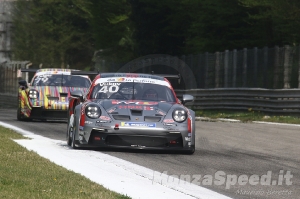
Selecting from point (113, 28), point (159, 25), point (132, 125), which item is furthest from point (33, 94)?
point (113, 28)

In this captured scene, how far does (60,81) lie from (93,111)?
1007cm

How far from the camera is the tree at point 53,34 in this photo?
88875 mm

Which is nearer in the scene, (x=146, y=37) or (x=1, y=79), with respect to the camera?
(x=1, y=79)

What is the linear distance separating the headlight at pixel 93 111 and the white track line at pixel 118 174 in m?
0.60

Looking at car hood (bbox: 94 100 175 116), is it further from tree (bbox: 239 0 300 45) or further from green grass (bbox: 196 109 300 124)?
tree (bbox: 239 0 300 45)

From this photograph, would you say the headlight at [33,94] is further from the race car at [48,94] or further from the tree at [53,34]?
the tree at [53,34]

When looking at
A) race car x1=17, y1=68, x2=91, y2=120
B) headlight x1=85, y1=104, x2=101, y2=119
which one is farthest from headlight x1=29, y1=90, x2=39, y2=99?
headlight x1=85, y1=104, x2=101, y2=119

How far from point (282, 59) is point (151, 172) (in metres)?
16.7

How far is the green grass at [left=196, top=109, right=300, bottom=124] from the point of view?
2361cm

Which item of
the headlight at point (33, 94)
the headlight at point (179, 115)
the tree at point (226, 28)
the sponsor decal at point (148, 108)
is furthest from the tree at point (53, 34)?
the headlight at point (179, 115)

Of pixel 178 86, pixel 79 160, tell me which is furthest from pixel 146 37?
pixel 79 160

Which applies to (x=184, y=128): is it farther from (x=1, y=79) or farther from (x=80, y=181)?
(x=1, y=79)

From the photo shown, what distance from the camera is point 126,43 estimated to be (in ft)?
211

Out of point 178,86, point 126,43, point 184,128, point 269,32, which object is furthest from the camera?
point 126,43
